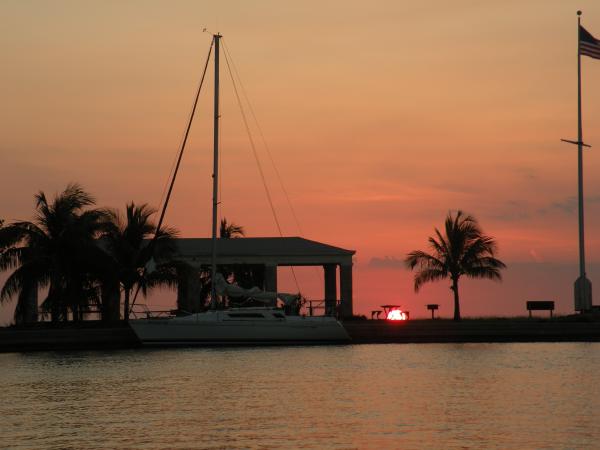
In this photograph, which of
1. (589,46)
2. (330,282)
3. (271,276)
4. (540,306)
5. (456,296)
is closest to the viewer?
(589,46)

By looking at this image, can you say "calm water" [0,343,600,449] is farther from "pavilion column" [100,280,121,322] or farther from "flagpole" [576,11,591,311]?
"pavilion column" [100,280,121,322]

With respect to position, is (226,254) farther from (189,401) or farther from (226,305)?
(189,401)

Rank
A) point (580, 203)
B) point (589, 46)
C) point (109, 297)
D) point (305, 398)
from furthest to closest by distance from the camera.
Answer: point (580, 203)
point (109, 297)
point (589, 46)
point (305, 398)

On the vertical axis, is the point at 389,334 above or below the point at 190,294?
below

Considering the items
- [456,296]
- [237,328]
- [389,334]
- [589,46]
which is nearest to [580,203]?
[589,46]

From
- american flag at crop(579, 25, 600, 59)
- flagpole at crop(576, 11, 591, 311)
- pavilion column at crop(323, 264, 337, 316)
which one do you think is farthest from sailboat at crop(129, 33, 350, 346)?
american flag at crop(579, 25, 600, 59)

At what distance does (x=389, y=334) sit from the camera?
190ft

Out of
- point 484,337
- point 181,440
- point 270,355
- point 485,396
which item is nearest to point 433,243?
point 484,337

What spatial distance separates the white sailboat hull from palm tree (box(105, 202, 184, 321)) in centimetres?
357

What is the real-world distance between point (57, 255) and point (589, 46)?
2837 cm

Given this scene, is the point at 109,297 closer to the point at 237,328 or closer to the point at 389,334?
the point at 237,328

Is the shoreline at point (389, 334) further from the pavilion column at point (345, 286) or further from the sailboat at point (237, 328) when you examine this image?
the pavilion column at point (345, 286)

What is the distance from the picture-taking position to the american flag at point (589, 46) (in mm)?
58688

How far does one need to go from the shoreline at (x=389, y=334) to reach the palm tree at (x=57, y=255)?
4.63 feet
